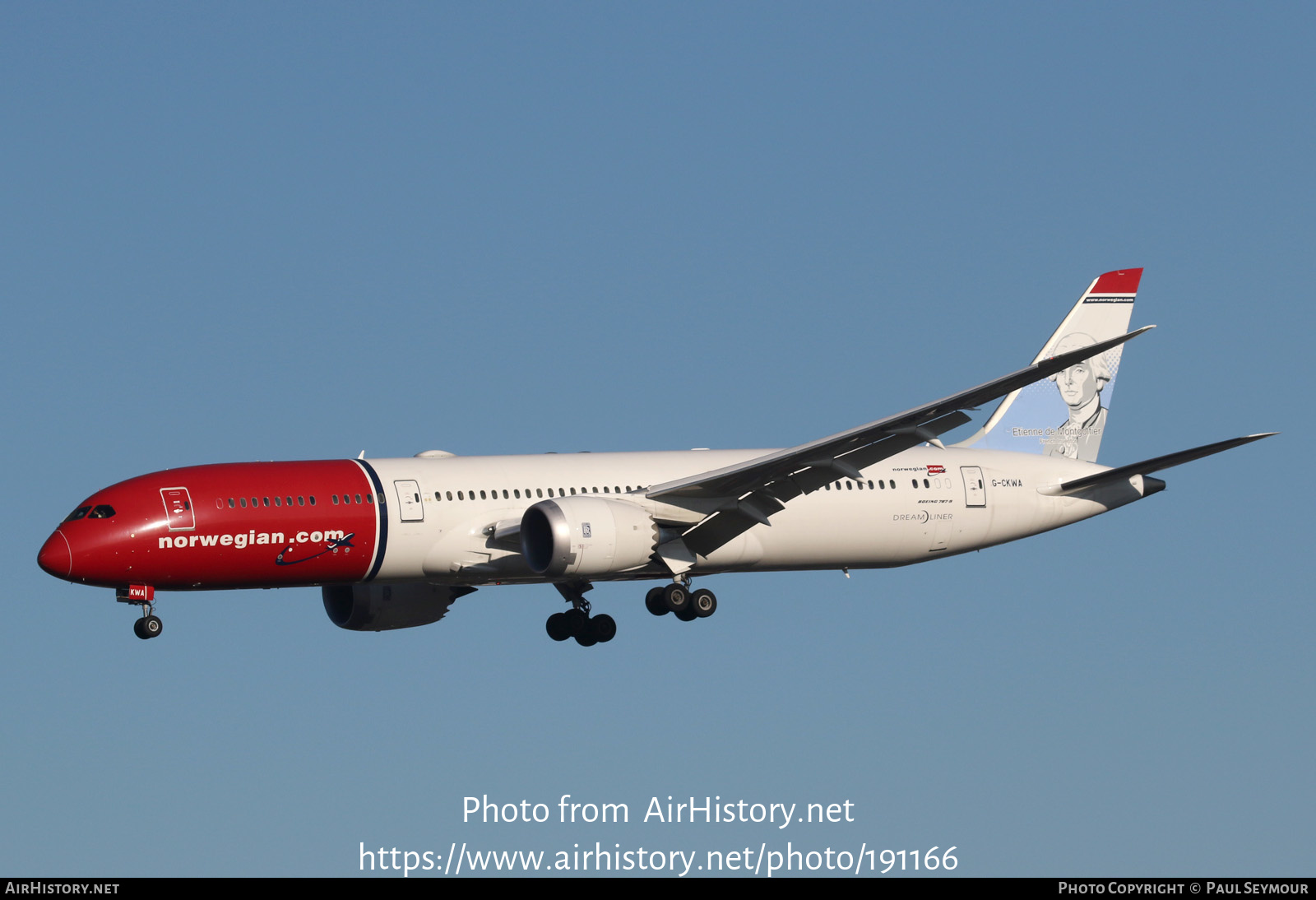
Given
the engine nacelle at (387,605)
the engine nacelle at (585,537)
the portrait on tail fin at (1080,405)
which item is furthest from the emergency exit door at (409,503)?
the portrait on tail fin at (1080,405)

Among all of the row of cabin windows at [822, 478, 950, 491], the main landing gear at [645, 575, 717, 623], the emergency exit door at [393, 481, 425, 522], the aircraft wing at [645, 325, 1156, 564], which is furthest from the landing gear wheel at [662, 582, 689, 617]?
the emergency exit door at [393, 481, 425, 522]

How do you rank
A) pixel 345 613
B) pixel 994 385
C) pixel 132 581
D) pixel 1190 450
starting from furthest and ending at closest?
1. pixel 345 613
2. pixel 1190 450
3. pixel 132 581
4. pixel 994 385

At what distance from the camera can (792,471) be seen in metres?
44.5

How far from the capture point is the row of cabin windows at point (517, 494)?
1759 inches

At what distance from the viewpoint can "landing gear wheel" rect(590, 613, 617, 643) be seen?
1944 inches

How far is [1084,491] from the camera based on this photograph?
51.2 metres

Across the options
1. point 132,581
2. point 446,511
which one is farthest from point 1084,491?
point 132,581

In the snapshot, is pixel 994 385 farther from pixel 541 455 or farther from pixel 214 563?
pixel 214 563

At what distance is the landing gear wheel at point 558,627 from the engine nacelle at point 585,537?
574 centimetres

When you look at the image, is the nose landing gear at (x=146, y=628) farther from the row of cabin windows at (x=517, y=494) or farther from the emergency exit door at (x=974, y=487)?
the emergency exit door at (x=974, y=487)

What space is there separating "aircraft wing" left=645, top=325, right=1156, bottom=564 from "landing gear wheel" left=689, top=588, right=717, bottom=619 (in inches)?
52.7

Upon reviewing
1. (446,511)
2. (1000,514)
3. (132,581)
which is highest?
(1000,514)

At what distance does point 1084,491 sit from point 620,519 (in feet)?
48.0

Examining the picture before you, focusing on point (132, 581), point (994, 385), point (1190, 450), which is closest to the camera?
point (994, 385)
